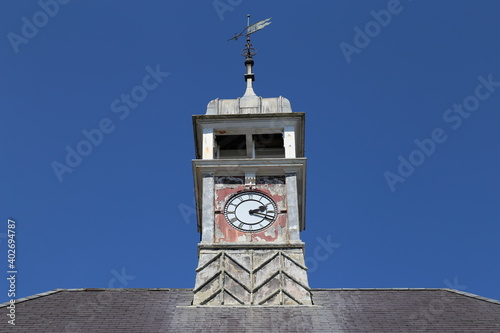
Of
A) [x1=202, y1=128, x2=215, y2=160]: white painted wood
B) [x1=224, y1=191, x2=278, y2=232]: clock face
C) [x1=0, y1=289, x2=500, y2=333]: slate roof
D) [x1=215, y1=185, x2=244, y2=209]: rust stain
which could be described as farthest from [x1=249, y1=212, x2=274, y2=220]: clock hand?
[x1=0, y1=289, x2=500, y2=333]: slate roof

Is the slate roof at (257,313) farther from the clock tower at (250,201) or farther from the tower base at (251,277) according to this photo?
the clock tower at (250,201)

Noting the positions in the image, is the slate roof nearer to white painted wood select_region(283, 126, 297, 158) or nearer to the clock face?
the clock face

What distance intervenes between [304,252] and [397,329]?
18.7ft

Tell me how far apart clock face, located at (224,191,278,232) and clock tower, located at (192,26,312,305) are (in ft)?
0.11

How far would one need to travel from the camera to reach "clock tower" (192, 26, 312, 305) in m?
24.7

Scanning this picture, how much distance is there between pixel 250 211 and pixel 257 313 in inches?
200

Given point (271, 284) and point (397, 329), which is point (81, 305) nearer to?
point (271, 284)

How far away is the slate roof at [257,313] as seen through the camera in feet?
70.1

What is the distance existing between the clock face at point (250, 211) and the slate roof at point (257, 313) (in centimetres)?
328

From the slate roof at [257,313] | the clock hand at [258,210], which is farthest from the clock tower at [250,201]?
the slate roof at [257,313]

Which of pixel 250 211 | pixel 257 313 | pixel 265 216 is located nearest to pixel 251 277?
pixel 257 313

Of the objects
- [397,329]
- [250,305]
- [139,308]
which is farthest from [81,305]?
[397,329]

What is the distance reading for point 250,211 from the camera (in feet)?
89.2

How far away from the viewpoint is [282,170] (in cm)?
2805
